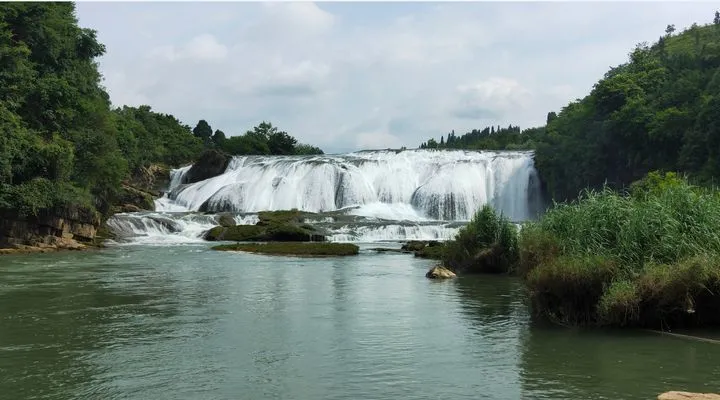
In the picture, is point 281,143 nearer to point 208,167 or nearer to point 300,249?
point 208,167

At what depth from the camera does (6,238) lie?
30.3 metres

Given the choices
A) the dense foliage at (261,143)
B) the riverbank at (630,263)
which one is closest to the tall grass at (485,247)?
the riverbank at (630,263)

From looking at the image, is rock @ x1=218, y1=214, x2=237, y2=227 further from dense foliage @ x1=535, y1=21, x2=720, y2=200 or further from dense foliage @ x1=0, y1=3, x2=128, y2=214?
dense foliage @ x1=535, y1=21, x2=720, y2=200

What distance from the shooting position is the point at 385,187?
53000 millimetres

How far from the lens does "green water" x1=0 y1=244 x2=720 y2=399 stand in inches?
312

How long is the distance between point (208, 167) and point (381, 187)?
17037 mm

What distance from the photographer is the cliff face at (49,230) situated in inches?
1196

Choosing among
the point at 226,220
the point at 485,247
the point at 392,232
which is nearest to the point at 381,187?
the point at 392,232

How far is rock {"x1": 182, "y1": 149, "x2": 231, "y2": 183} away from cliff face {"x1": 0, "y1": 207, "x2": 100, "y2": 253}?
24.6 metres

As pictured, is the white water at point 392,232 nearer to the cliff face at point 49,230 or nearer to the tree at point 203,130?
the cliff face at point 49,230

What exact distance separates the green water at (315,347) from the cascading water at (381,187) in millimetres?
29587

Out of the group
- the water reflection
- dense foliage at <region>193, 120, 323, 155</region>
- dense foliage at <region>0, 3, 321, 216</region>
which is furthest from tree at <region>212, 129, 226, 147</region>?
the water reflection

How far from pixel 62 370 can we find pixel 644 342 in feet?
27.2

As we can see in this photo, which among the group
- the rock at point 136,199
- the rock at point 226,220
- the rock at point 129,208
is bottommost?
the rock at point 226,220
